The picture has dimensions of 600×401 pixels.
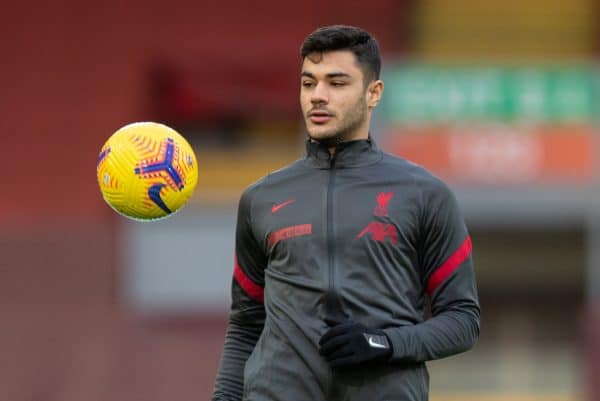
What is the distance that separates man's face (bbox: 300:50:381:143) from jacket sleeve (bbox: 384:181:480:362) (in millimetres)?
314

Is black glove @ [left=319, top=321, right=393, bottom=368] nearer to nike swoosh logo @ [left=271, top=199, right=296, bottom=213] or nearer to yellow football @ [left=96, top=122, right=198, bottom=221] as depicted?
nike swoosh logo @ [left=271, top=199, right=296, bottom=213]

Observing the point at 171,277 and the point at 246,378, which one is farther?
the point at 171,277

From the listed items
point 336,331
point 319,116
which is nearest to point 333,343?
point 336,331

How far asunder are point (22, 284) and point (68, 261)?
56cm

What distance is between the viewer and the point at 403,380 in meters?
3.92

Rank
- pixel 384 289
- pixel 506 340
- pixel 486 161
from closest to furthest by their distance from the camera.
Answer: pixel 384 289
pixel 486 161
pixel 506 340

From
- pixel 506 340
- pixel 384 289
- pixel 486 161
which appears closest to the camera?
pixel 384 289

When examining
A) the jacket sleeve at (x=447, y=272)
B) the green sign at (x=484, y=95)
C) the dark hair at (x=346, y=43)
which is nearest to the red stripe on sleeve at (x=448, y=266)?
the jacket sleeve at (x=447, y=272)

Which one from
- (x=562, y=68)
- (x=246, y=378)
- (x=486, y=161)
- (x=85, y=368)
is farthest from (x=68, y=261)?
(x=246, y=378)

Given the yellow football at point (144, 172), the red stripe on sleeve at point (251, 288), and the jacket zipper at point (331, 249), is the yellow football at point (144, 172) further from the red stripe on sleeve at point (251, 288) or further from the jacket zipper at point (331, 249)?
the jacket zipper at point (331, 249)

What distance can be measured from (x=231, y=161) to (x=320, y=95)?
481 inches

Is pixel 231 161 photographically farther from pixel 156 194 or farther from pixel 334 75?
pixel 334 75

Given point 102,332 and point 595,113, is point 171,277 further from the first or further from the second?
point 595,113

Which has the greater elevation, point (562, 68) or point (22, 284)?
point (562, 68)
